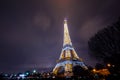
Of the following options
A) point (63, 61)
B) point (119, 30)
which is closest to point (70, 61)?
point (63, 61)

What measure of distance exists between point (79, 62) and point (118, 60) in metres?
35.7

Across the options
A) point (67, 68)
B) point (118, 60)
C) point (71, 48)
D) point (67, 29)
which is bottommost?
point (118, 60)

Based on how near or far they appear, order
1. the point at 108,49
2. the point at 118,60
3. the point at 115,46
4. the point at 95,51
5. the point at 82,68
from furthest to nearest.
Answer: the point at 82,68 → the point at 118,60 → the point at 95,51 → the point at 108,49 → the point at 115,46

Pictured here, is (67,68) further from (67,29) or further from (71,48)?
(67,29)

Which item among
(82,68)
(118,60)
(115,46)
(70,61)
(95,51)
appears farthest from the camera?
(82,68)

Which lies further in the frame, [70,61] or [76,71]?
[76,71]

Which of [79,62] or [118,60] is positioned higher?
[79,62]

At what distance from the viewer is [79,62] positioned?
76.3 metres

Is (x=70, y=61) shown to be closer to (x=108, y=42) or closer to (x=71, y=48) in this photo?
(x=71, y=48)

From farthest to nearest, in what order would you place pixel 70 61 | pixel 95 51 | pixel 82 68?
pixel 82 68
pixel 70 61
pixel 95 51

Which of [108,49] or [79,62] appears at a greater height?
[79,62]

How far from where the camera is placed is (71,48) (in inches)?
3004

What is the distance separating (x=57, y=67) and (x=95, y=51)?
42601mm

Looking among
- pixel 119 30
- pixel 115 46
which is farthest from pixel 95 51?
pixel 119 30
